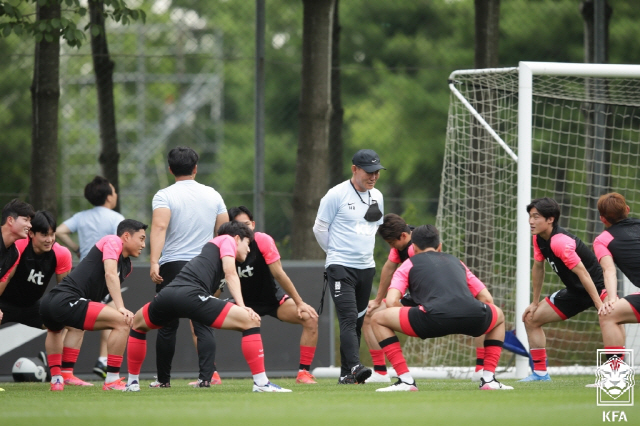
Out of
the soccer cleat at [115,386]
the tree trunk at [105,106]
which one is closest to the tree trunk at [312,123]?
the tree trunk at [105,106]

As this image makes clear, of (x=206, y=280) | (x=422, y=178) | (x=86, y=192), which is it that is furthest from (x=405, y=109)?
(x=206, y=280)

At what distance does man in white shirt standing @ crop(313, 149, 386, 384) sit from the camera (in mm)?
8398

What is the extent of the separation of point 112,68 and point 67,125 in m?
5.33

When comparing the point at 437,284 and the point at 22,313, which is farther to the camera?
the point at 22,313

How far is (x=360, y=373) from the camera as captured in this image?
26.5 ft

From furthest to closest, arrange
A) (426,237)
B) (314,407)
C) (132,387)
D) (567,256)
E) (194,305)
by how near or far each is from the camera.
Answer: (567,256), (132,387), (426,237), (194,305), (314,407)

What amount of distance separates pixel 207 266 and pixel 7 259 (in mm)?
2086

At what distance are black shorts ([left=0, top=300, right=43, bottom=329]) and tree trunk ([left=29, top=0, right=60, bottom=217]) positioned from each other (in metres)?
2.62

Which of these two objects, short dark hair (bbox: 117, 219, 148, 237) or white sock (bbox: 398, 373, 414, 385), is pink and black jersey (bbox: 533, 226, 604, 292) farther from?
short dark hair (bbox: 117, 219, 148, 237)

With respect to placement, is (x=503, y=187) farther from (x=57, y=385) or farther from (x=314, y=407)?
(x=314, y=407)

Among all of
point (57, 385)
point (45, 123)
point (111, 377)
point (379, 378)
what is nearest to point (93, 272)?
point (111, 377)

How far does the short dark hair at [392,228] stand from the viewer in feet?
27.7

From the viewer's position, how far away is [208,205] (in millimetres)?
8328

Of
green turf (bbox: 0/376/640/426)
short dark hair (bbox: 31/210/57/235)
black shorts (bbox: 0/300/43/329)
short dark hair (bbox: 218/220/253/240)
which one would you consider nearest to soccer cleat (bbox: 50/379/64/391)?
green turf (bbox: 0/376/640/426)
